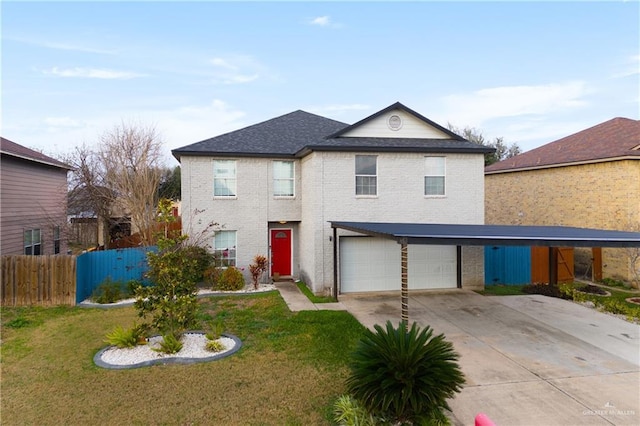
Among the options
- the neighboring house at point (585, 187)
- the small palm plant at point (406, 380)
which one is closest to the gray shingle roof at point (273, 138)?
the small palm plant at point (406, 380)

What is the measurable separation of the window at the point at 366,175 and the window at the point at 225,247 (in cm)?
575

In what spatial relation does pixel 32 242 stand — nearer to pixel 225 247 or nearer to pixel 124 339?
pixel 225 247

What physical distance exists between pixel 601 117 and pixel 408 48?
1838cm

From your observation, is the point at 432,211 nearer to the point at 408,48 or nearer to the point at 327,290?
the point at 327,290

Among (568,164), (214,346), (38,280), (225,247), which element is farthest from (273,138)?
(568,164)

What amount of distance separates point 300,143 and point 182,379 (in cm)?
1174

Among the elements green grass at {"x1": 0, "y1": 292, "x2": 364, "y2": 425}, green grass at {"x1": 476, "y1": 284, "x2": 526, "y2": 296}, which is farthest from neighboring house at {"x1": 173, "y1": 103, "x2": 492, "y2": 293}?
green grass at {"x1": 0, "y1": 292, "x2": 364, "y2": 425}

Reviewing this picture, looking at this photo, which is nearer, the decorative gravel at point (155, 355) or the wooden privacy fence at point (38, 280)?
the decorative gravel at point (155, 355)

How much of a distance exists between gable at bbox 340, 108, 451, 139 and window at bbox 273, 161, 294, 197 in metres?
2.95

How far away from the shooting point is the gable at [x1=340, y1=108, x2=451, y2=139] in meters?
14.9

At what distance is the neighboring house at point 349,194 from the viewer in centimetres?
1423

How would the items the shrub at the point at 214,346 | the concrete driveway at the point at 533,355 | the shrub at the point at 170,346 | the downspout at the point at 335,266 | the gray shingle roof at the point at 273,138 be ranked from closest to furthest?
the concrete driveway at the point at 533,355, the shrub at the point at 170,346, the shrub at the point at 214,346, the downspout at the point at 335,266, the gray shingle roof at the point at 273,138

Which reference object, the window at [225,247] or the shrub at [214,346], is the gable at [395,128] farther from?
the shrub at [214,346]

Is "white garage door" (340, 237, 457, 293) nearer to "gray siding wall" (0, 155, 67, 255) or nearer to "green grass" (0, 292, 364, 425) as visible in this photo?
"green grass" (0, 292, 364, 425)
